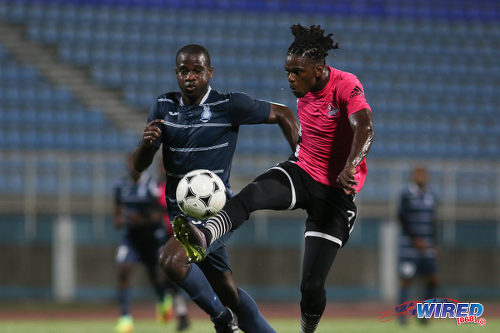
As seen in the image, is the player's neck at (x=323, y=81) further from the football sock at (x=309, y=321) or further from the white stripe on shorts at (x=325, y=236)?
the football sock at (x=309, y=321)

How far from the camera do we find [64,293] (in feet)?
46.1

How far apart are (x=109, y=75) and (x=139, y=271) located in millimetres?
5243

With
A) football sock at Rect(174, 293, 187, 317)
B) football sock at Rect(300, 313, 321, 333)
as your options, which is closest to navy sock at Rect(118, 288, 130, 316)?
football sock at Rect(174, 293, 187, 317)

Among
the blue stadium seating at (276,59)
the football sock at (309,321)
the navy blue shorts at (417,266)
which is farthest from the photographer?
the blue stadium seating at (276,59)

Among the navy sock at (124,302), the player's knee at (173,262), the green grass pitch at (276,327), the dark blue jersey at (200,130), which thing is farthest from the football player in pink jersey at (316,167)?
the navy sock at (124,302)

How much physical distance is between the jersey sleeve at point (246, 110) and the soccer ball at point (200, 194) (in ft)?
1.98

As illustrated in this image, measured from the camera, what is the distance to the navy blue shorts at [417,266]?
11461 millimetres

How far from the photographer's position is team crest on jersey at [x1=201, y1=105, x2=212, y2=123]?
564 cm

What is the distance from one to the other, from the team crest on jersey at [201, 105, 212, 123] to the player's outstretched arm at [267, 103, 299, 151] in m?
0.44

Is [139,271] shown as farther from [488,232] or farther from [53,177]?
[488,232]

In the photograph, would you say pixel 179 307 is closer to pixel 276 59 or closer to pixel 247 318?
pixel 247 318

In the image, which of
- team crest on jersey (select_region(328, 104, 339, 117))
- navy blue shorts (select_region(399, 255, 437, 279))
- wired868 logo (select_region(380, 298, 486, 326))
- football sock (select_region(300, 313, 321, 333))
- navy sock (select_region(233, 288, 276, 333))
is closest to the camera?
team crest on jersey (select_region(328, 104, 339, 117))

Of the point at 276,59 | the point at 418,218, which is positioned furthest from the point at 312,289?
the point at 276,59

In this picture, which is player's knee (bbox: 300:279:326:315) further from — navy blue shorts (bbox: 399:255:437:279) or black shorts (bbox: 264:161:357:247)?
navy blue shorts (bbox: 399:255:437:279)
